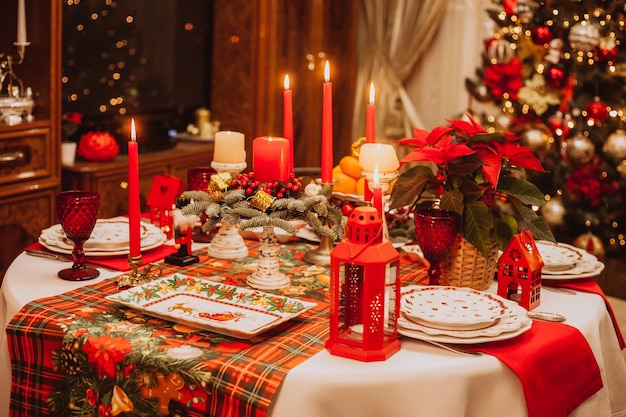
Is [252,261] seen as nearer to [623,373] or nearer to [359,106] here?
[623,373]

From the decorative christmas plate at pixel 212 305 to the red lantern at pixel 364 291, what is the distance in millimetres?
133

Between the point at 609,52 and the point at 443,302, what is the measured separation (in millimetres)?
2727

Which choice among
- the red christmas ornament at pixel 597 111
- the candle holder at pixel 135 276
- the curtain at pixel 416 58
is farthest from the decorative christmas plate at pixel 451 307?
the curtain at pixel 416 58

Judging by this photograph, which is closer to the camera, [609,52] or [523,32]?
[609,52]

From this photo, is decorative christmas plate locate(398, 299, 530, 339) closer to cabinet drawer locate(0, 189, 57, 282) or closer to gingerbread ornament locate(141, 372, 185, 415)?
gingerbread ornament locate(141, 372, 185, 415)

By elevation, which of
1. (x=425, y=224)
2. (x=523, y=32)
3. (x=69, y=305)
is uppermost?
(x=523, y=32)

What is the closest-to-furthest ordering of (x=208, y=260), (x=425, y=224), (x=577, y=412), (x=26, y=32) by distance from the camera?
(x=577, y=412) < (x=425, y=224) < (x=208, y=260) < (x=26, y=32)

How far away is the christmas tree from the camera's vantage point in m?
4.10

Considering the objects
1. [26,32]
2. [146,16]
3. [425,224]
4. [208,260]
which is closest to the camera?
[425,224]

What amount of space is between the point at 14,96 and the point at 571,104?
2.52 m

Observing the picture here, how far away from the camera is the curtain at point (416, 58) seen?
5.07 meters

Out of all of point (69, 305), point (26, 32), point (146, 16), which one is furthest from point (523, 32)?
point (69, 305)

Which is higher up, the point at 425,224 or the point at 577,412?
the point at 425,224

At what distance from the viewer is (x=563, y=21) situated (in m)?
4.16
